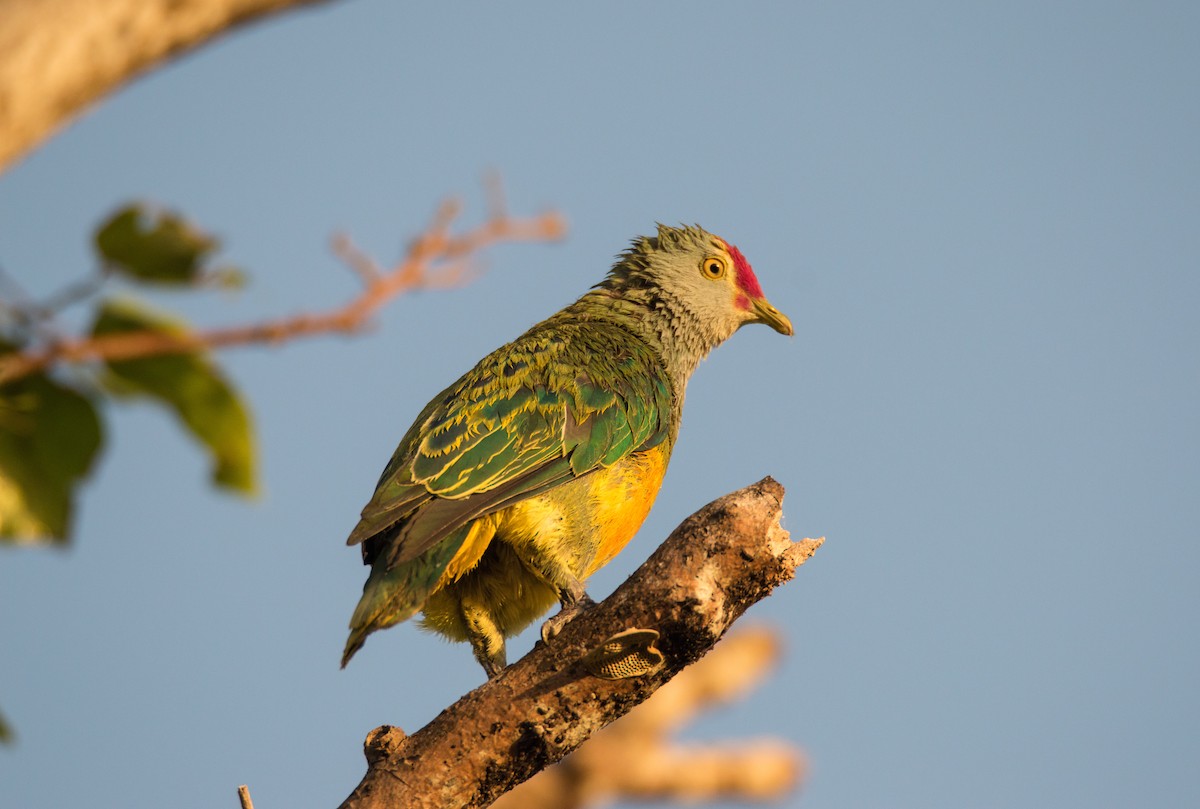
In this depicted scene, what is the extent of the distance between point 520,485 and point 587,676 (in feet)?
3.81

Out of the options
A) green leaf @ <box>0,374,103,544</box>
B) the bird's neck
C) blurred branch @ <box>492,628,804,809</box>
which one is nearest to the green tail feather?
the bird's neck

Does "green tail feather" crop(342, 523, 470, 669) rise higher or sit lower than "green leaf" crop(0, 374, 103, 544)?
higher

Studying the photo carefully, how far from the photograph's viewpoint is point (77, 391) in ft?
5.17

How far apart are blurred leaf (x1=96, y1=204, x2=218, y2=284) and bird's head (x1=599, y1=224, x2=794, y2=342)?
225 inches

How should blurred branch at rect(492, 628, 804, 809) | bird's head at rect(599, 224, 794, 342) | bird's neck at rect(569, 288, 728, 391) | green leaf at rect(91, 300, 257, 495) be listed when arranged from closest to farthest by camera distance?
green leaf at rect(91, 300, 257, 495) → bird's neck at rect(569, 288, 728, 391) → bird's head at rect(599, 224, 794, 342) → blurred branch at rect(492, 628, 804, 809)

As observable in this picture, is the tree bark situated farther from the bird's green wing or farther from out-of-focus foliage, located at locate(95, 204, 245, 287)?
the bird's green wing

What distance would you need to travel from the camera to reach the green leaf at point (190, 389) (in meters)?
1.50

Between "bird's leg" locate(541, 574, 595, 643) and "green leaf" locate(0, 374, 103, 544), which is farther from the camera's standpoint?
"bird's leg" locate(541, 574, 595, 643)

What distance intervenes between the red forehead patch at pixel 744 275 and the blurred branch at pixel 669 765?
4.84m

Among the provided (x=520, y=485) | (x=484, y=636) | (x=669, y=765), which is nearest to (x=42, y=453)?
(x=520, y=485)

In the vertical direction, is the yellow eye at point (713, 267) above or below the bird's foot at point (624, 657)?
above

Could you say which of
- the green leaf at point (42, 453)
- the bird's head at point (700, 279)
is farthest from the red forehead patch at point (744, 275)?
the green leaf at point (42, 453)

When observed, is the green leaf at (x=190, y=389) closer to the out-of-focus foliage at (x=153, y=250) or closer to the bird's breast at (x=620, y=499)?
the out-of-focus foliage at (x=153, y=250)

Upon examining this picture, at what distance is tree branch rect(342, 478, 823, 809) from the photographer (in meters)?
4.29
